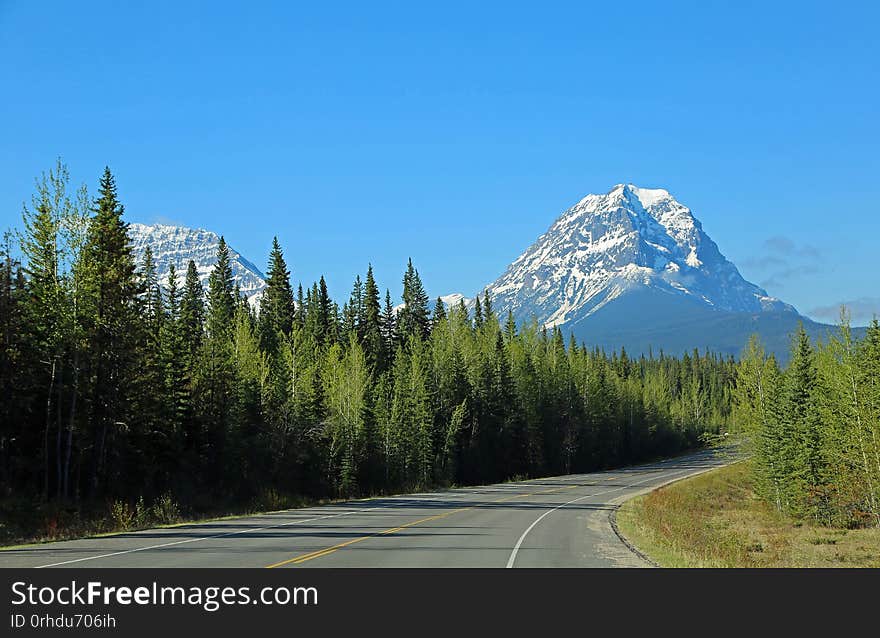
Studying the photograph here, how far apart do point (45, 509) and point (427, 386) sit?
42.0 m

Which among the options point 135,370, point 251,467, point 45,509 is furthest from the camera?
point 251,467

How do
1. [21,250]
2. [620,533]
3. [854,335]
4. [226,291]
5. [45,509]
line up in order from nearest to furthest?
[620,533] < [45,509] < [21,250] < [854,335] < [226,291]

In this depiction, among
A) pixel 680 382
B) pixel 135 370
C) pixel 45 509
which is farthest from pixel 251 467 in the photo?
pixel 680 382

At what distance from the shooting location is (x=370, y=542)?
68.3 feet

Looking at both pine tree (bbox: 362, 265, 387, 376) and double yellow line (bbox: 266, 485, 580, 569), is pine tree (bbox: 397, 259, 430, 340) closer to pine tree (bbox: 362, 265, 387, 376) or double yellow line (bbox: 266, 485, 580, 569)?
pine tree (bbox: 362, 265, 387, 376)

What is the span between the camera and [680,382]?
7589 inches

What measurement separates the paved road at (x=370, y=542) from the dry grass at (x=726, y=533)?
4.74ft

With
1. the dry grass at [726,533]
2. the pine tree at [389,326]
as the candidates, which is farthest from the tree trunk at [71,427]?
the pine tree at [389,326]

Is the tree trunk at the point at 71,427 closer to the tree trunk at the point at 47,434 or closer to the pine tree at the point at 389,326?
the tree trunk at the point at 47,434

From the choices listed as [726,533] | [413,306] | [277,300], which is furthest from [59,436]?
[413,306]

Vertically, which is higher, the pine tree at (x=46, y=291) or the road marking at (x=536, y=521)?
the pine tree at (x=46, y=291)

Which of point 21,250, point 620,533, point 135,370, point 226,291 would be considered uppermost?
point 226,291

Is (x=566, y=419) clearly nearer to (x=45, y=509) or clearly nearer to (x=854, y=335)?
(x=854, y=335)

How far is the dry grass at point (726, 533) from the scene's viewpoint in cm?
2262
